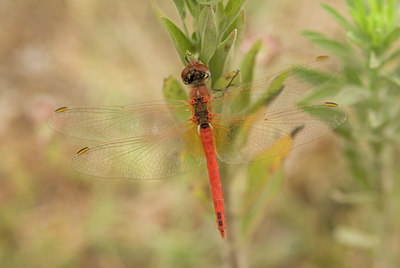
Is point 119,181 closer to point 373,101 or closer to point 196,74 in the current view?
point 196,74

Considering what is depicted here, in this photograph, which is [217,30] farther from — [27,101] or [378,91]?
[27,101]

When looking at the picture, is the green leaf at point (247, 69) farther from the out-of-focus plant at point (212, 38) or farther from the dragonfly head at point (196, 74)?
the dragonfly head at point (196, 74)

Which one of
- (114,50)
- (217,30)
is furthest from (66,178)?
(217,30)

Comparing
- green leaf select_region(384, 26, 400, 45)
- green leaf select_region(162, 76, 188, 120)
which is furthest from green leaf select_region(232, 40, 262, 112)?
green leaf select_region(384, 26, 400, 45)

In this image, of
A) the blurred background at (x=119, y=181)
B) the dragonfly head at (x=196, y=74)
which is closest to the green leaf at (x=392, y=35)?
the blurred background at (x=119, y=181)

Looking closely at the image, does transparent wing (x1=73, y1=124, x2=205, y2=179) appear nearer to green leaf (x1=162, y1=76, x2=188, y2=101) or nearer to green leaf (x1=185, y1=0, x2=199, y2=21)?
green leaf (x1=162, y1=76, x2=188, y2=101)

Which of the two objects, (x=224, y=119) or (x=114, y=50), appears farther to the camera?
(x=114, y=50)
